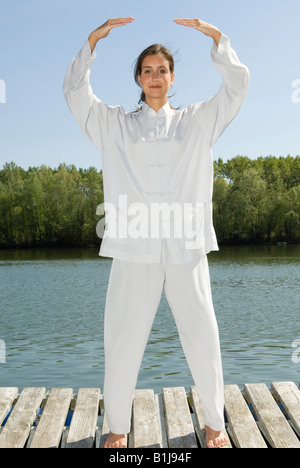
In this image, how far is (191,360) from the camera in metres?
3.04

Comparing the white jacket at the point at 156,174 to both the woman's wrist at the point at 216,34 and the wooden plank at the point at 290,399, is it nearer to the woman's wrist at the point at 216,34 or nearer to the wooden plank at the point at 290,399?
the woman's wrist at the point at 216,34

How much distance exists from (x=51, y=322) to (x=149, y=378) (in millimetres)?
6587

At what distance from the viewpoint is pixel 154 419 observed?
352 centimetres

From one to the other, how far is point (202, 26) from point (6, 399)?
8.83ft

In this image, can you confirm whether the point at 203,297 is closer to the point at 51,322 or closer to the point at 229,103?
the point at 229,103

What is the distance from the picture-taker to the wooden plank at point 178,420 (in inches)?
125

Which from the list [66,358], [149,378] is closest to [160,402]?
[149,378]

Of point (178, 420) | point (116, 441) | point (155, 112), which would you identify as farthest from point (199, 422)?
point (155, 112)

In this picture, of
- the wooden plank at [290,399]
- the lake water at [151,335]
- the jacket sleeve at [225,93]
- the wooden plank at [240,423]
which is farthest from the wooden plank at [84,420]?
the lake water at [151,335]

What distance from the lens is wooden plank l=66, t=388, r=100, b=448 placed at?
3199mm

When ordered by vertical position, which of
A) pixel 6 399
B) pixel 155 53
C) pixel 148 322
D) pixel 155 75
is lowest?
pixel 6 399

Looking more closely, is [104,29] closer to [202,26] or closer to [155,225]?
[202,26]

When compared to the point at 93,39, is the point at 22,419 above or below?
below

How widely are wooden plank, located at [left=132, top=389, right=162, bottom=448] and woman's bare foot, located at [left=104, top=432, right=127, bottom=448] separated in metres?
0.08
